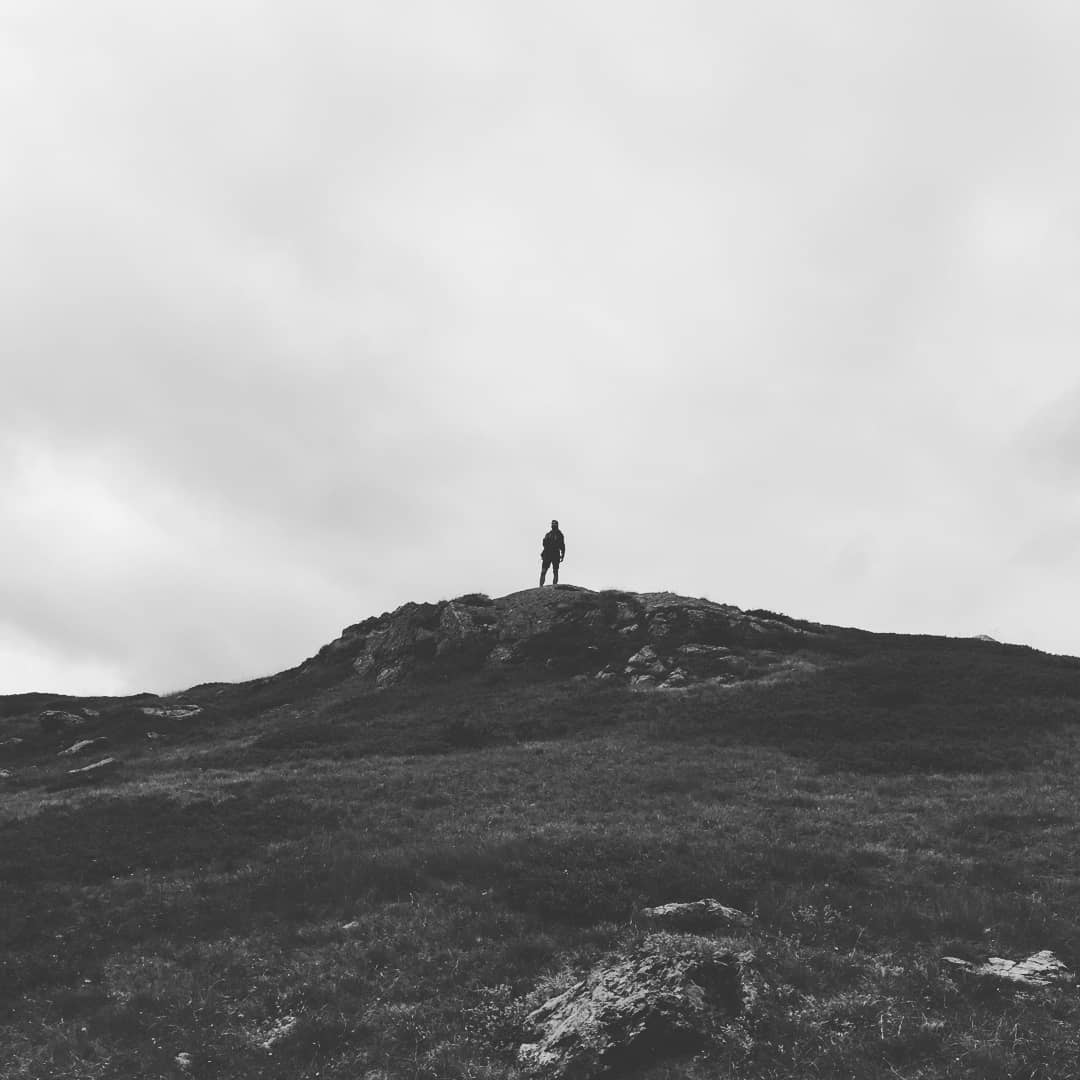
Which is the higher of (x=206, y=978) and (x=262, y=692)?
(x=262, y=692)

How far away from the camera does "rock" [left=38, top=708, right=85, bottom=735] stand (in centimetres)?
4872

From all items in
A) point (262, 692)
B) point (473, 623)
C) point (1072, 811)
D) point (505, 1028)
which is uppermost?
point (473, 623)

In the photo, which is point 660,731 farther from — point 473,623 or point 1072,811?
point 473,623

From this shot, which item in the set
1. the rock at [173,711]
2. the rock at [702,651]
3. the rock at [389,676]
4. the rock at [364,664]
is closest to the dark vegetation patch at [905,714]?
the rock at [702,651]

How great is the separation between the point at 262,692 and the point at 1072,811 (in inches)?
1847

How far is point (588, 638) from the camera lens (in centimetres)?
5203

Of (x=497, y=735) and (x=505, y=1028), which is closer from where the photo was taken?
(x=505, y=1028)

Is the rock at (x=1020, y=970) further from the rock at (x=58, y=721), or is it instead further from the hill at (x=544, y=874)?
the rock at (x=58, y=721)

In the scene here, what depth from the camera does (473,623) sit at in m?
55.0

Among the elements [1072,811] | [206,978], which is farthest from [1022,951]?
[206,978]

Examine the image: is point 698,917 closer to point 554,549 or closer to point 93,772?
point 93,772

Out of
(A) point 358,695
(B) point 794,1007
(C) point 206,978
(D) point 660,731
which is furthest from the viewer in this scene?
(A) point 358,695

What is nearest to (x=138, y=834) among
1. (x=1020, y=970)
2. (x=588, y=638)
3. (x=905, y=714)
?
(x=1020, y=970)

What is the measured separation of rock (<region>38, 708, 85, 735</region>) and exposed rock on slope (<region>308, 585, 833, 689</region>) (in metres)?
14.6
